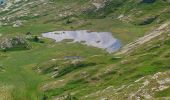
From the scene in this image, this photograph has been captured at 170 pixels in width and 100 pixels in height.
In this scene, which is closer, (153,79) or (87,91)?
(153,79)

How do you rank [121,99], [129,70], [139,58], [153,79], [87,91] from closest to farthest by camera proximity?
[121,99] < [153,79] < [87,91] < [129,70] < [139,58]

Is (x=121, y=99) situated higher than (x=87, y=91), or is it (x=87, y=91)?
(x=121, y=99)

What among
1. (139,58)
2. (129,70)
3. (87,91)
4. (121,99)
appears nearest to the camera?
(121,99)

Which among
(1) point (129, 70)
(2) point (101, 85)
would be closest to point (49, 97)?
(2) point (101, 85)

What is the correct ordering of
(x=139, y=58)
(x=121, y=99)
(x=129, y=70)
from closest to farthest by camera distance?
(x=121, y=99), (x=129, y=70), (x=139, y=58)

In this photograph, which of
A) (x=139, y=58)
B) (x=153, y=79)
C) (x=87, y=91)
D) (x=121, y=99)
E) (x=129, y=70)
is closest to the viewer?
(x=121, y=99)

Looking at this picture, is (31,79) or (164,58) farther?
(31,79)

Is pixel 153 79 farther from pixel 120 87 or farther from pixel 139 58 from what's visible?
pixel 139 58

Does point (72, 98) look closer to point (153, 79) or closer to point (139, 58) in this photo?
point (153, 79)

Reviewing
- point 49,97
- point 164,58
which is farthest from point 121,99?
point 164,58
